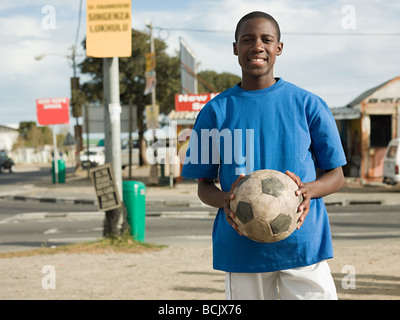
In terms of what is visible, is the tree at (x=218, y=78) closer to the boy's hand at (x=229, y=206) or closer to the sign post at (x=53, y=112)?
the sign post at (x=53, y=112)

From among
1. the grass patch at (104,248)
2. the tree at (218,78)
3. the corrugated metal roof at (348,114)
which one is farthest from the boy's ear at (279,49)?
the tree at (218,78)

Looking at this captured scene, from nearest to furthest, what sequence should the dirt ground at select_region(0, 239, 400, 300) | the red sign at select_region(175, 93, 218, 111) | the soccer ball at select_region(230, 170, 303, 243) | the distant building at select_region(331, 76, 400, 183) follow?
the soccer ball at select_region(230, 170, 303, 243)
the dirt ground at select_region(0, 239, 400, 300)
the distant building at select_region(331, 76, 400, 183)
the red sign at select_region(175, 93, 218, 111)

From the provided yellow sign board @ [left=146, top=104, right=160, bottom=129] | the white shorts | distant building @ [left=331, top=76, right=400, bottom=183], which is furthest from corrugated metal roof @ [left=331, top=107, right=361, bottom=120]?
the white shorts

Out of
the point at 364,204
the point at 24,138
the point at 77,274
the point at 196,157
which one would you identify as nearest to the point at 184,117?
the point at 364,204

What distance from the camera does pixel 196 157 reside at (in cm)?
282

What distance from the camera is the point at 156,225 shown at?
12773mm

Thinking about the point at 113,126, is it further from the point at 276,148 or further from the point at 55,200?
the point at 55,200

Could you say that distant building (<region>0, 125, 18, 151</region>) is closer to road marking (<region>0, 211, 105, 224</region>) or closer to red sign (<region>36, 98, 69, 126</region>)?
red sign (<region>36, 98, 69, 126</region>)

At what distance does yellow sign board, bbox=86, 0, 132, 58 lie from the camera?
845cm

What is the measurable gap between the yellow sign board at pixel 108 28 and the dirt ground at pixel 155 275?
3.08m

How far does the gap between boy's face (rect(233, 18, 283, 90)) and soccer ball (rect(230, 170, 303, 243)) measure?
0.50 meters

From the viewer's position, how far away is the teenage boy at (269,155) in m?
2.64

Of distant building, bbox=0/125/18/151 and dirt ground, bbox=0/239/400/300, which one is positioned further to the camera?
distant building, bbox=0/125/18/151
